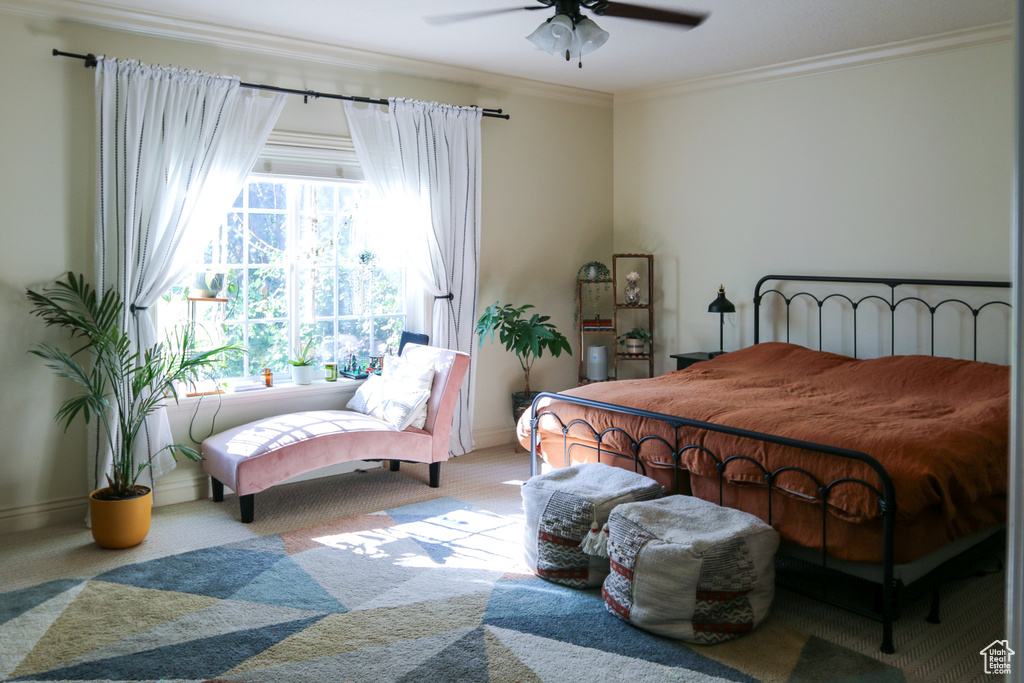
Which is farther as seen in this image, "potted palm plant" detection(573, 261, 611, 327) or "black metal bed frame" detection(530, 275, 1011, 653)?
"potted palm plant" detection(573, 261, 611, 327)

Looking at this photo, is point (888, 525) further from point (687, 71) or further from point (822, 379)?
point (687, 71)

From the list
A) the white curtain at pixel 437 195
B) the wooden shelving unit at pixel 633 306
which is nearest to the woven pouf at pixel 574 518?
the white curtain at pixel 437 195

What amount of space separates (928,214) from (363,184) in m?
3.40

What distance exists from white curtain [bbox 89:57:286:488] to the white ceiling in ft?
1.27

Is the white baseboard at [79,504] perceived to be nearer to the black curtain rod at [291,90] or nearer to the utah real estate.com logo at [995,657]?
the black curtain rod at [291,90]

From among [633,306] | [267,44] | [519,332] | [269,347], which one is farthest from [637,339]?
[267,44]

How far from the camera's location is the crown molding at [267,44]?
12.2 ft

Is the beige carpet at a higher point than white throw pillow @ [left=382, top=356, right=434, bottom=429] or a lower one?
lower

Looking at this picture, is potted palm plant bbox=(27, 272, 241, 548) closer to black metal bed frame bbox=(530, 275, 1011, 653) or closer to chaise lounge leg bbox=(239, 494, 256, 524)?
chaise lounge leg bbox=(239, 494, 256, 524)

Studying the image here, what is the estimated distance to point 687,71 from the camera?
519cm

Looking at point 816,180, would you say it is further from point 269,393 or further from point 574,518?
point 269,393

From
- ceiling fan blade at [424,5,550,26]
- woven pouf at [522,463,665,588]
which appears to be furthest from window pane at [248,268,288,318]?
woven pouf at [522,463,665,588]

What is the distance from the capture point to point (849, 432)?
2914 millimetres

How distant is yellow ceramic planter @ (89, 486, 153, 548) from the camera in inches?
138
